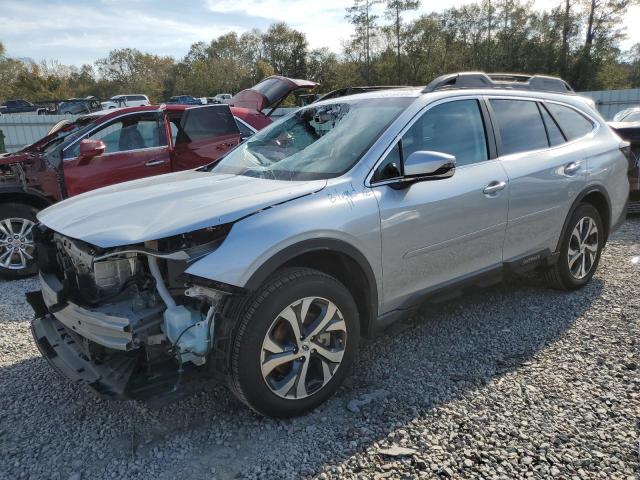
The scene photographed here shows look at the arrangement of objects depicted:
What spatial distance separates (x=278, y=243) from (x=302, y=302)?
356 millimetres

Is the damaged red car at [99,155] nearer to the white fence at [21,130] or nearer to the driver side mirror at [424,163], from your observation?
the driver side mirror at [424,163]

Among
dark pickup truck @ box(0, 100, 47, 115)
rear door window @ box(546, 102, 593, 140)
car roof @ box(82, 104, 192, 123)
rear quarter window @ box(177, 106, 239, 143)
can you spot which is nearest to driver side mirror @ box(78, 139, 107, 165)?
car roof @ box(82, 104, 192, 123)

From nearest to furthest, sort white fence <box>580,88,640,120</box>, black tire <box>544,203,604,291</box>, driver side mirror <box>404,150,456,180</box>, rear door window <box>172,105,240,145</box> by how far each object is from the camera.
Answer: driver side mirror <box>404,150,456,180</box>, black tire <box>544,203,604,291</box>, rear door window <box>172,105,240,145</box>, white fence <box>580,88,640,120</box>

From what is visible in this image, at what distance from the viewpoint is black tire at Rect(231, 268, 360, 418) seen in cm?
240

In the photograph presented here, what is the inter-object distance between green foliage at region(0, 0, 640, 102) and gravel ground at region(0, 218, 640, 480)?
4378 centimetres

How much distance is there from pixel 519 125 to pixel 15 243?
5399 millimetres

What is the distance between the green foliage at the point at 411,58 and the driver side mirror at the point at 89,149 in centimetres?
4324

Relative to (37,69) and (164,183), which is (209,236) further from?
(37,69)

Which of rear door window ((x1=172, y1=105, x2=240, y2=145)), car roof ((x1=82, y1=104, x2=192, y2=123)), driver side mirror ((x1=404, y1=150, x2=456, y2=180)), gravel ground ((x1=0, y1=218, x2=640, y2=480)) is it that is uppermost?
car roof ((x1=82, y1=104, x2=192, y2=123))

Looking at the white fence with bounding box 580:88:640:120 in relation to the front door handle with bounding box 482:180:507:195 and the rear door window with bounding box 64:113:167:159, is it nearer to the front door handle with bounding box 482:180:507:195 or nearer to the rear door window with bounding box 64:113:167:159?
the rear door window with bounding box 64:113:167:159

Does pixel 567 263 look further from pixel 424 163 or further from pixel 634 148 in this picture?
pixel 634 148

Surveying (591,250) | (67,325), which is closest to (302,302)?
(67,325)

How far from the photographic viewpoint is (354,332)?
285 centimetres

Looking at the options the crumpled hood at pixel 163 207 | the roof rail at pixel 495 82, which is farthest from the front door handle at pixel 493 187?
the crumpled hood at pixel 163 207
